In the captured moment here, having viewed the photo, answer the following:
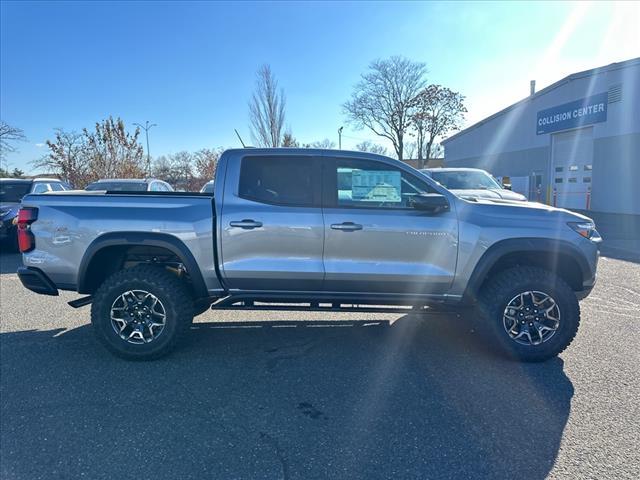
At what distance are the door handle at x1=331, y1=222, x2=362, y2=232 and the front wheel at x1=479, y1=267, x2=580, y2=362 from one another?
1.40 meters

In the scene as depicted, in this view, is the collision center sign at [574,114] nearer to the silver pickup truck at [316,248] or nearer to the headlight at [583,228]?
the headlight at [583,228]

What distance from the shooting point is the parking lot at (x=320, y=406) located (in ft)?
7.63

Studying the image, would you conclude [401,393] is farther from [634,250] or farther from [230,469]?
[634,250]

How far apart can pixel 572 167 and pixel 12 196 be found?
2359 cm

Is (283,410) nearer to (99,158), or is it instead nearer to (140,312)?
(140,312)

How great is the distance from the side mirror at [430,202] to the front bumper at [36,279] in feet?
11.7

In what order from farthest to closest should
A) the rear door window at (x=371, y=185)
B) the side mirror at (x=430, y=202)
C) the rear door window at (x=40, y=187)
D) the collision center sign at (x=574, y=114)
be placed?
the collision center sign at (x=574, y=114) → the rear door window at (x=40, y=187) → the rear door window at (x=371, y=185) → the side mirror at (x=430, y=202)

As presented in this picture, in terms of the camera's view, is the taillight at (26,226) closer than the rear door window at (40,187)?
Yes

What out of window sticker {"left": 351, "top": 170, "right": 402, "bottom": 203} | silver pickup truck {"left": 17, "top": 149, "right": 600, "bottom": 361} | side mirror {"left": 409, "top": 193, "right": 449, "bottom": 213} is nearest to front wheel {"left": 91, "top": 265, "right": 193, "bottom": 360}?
silver pickup truck {"left": 17, "top": 149, "right": 600, "bottom": 361}

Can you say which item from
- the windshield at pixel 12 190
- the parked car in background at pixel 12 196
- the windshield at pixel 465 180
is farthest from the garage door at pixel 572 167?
the windshield at pixel 12 190

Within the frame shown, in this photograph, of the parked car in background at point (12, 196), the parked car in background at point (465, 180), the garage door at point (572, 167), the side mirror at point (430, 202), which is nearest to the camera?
the side mirror at point (430, 202)

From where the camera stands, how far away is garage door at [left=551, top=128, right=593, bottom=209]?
18797 millimetres

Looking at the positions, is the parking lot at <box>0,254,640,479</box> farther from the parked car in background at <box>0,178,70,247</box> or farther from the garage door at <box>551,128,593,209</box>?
the garage door at <box>551,128,593,209</box>

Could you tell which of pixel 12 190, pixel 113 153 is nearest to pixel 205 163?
pixel 113 153
